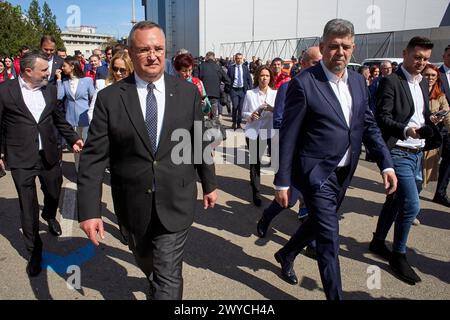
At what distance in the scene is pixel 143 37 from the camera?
2.26 metres

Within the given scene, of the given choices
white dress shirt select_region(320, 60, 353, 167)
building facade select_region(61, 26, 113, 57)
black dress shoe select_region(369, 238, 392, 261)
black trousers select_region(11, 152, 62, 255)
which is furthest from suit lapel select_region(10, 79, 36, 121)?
building facade select_region(61, 26, 113, 57)

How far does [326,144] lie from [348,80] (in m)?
0.50

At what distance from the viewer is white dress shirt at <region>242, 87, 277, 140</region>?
203 inches

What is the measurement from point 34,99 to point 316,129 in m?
2.64

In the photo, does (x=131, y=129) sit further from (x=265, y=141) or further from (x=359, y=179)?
(x=359, y=179)

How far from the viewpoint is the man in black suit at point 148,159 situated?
2.27 meters

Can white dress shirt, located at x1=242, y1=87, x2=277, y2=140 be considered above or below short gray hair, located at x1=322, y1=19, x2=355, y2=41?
below

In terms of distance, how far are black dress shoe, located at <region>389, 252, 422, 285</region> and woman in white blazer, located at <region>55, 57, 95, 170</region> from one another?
4852mm

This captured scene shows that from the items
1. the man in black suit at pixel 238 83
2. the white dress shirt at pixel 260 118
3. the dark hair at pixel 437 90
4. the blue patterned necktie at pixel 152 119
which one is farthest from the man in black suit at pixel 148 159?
the man in black suit at pixel 238 83

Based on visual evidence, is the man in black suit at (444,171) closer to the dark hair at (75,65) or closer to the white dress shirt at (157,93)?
the white dress shirt at (157,93)

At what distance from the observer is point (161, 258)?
2.30 m

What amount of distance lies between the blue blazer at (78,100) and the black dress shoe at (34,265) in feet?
10.1

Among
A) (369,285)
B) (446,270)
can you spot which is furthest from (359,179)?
(369,285)

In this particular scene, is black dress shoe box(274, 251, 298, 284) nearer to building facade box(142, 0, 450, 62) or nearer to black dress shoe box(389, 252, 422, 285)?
black dress shoe box(389, 252, 422, 285)
